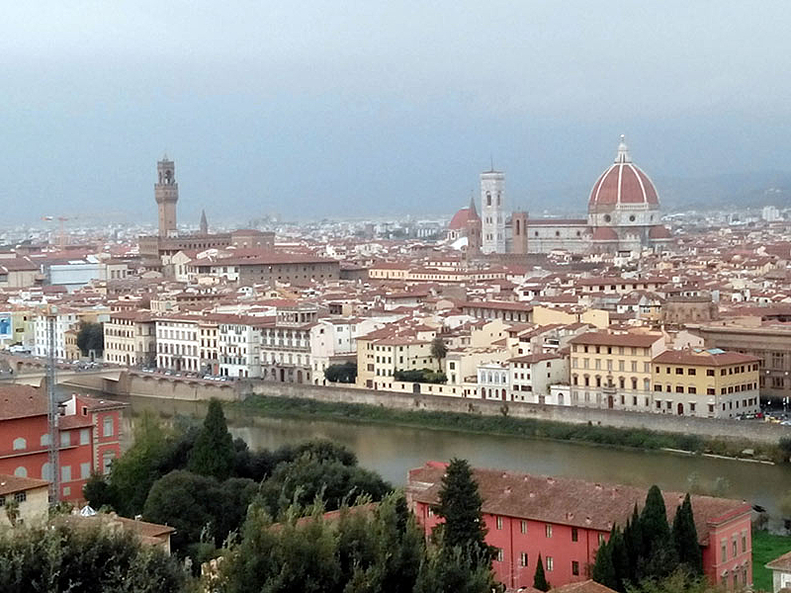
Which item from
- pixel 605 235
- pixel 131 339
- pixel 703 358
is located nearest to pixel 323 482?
pixel 703 358

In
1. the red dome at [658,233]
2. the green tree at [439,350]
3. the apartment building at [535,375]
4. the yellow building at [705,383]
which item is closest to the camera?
the yellow building at [705,383]

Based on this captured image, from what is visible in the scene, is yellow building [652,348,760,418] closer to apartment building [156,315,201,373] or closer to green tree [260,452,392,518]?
green tree [260,452,392,518]

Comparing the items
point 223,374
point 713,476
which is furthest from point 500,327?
point 713,476

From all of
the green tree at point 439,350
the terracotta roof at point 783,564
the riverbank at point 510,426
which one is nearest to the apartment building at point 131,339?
the riverbank at point 510,426

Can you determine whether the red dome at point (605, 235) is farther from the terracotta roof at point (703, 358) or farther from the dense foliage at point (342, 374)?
the terracotta roof at point (703, 358)

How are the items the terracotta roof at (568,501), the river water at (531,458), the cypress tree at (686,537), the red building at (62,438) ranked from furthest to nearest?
the river water at (531,458) < the red building at (62,438) < the terracotta roof at (568,501) < the cypress tree at (686,537)

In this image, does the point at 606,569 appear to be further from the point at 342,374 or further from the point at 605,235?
the point at 605,235
